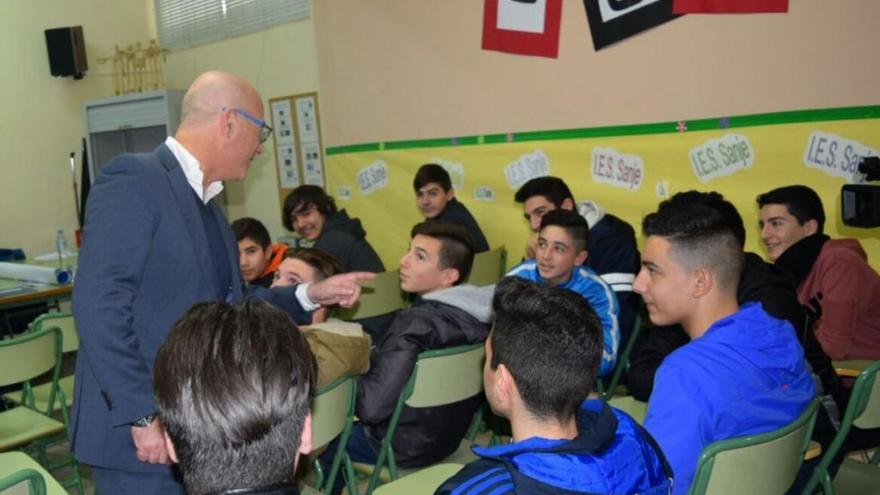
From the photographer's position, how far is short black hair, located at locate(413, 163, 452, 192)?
4.70 metres

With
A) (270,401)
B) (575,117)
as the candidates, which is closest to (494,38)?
(575,117)

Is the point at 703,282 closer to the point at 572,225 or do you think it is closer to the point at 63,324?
the point at 572,225

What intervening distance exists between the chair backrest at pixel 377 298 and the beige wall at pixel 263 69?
2.82 m

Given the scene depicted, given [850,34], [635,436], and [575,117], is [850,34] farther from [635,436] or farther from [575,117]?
[635,436]

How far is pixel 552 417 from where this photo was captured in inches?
54.0

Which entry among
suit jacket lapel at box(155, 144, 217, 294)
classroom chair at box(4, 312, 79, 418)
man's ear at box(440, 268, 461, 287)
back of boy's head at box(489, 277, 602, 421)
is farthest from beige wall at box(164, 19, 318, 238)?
back of boy's head at box(489, 277, 602, 421)

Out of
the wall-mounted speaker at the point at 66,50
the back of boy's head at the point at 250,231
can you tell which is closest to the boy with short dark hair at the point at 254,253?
the back of boy's head at the point at 250,231

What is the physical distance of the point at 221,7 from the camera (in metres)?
6.65

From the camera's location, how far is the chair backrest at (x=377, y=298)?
3.58 meters

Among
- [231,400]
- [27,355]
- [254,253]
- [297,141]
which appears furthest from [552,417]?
[297,141]

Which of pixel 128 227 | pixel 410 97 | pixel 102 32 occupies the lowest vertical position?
pixel 128 227

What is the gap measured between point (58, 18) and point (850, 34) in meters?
6.77

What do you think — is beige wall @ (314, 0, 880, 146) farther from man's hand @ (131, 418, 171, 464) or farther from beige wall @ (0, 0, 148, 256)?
man's hand @ (131, 418, 171, 464)

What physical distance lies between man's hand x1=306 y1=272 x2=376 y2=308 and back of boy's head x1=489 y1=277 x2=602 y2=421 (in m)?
0.76
